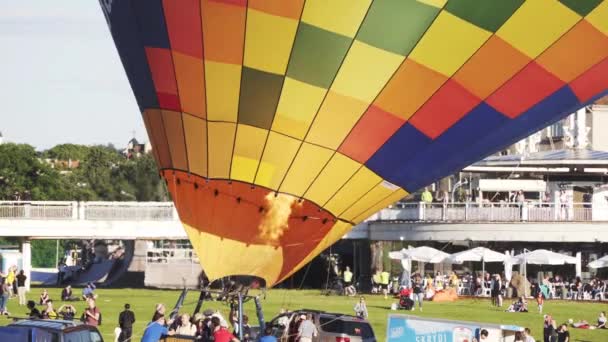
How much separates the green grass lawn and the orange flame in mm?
11860

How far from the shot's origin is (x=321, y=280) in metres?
59.0

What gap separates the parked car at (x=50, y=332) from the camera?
20.9 metres

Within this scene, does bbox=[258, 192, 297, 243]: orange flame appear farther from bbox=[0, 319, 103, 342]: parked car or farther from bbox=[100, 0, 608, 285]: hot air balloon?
bbox=[0, 319, 103, 342]: parked car

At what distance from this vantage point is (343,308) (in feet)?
141

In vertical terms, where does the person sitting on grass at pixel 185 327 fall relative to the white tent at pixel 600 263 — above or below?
below

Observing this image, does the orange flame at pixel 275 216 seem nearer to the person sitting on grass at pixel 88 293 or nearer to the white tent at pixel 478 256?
the person sitting on grass at pixel 88 293

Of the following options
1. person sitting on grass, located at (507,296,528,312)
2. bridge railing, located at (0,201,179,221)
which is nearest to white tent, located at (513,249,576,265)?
person sitting on grass, located at (507,296,528,312)

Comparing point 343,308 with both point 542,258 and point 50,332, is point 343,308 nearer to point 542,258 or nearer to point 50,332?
point 542,258

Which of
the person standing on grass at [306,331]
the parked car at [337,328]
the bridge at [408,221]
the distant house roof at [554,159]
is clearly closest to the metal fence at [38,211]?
the bridge at [408,221]

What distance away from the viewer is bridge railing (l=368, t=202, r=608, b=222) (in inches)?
2133

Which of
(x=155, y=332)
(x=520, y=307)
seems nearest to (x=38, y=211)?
(x=520, y=307)

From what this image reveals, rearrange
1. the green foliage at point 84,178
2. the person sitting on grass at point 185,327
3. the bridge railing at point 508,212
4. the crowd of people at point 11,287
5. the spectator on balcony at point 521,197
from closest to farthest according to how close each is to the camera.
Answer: the person sitting on grass at point 185,327
the crowd of people at point 11,287
the bridge railing at point 508,212
the spectator on balcony at point 521,197
the green foliage at point 84,178

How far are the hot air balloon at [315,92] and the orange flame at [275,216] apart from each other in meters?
0.02

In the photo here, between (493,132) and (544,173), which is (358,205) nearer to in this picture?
(493,132)
